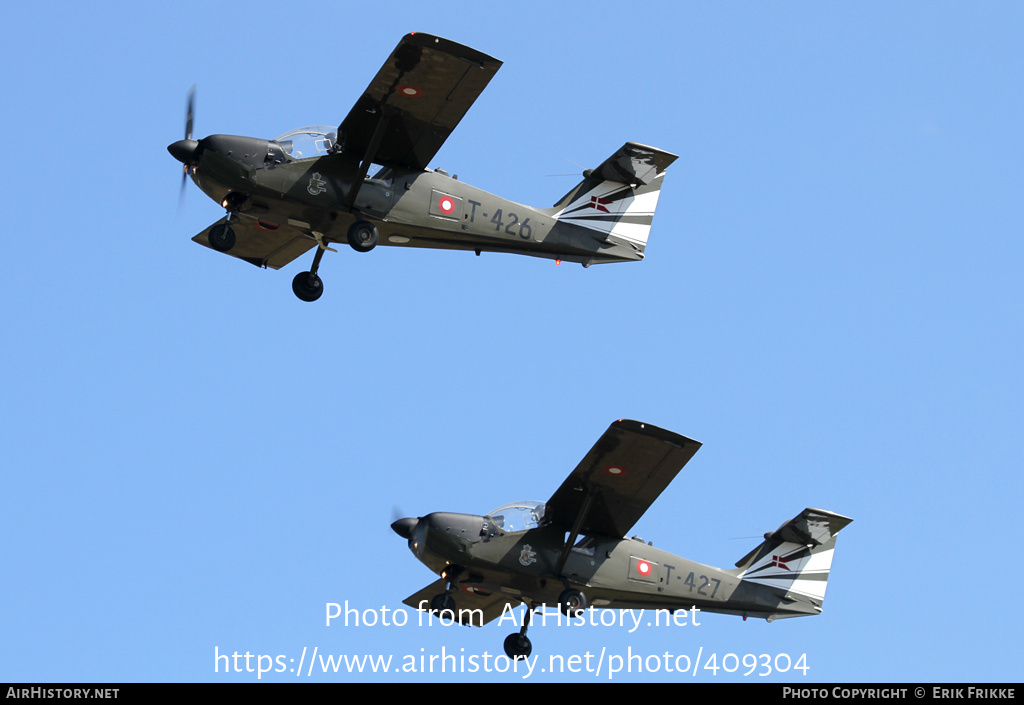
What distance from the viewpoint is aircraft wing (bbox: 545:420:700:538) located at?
26.3m

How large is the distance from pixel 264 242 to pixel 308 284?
1.64 meters

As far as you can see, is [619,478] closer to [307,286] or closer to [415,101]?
[307,286]

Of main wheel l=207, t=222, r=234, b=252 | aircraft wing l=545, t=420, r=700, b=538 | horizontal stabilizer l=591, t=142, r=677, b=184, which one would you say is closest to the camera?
main wheel l=207, t=222, r=234, b=252

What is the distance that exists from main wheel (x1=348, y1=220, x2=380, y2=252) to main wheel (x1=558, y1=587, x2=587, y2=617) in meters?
7.07

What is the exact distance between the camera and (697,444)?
A: 26375mm

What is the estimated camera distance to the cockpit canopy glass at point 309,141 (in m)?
25.6

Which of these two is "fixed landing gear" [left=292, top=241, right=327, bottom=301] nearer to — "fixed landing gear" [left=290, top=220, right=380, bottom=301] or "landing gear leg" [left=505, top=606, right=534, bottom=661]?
"fixed landing gear" [left=290, top=220, right=380, bottom=301]

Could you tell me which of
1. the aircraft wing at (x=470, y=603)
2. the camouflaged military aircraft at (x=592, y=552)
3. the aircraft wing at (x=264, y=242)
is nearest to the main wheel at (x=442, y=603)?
the camouflaged military aircraft at (x=592, y=552)

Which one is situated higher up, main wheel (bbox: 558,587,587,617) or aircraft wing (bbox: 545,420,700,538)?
aircraft wing (bbox: 545,420,700,538)

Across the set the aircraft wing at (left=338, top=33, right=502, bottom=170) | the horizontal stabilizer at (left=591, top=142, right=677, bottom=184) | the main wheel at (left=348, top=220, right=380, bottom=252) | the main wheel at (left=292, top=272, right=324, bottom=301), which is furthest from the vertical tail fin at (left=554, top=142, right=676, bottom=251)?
the main wheel at (left=292, top=272, right=324, bottom=301)

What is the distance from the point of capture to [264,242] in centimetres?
2880

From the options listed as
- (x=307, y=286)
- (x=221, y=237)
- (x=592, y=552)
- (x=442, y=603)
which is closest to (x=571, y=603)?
(x=592, y=552)

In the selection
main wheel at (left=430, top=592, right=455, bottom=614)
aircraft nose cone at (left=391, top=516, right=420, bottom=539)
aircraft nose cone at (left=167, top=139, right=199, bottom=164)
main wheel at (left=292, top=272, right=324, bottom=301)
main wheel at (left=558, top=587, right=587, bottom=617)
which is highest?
aircraft nose cone at (left=167, top=139, right=199, bottom=164)
